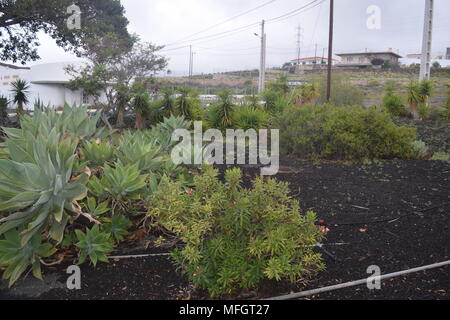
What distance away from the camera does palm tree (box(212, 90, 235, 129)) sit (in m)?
13.3

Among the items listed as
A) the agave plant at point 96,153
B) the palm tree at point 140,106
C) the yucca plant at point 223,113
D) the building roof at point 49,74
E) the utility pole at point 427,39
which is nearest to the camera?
the agave plant at point 96,153

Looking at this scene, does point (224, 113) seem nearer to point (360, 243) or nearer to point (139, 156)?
point (139, 156)

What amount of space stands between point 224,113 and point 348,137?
5.87 metres

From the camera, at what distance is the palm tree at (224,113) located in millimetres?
13273

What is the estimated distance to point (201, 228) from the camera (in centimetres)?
310

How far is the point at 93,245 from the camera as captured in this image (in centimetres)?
375

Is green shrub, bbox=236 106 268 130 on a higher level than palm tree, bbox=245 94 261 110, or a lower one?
lower

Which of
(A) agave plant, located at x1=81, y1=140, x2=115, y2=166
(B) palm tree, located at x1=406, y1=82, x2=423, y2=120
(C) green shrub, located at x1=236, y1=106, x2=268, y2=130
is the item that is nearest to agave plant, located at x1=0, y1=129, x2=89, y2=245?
(A) agave plant, located at x1=81, y1=140, x2=115, y2=166

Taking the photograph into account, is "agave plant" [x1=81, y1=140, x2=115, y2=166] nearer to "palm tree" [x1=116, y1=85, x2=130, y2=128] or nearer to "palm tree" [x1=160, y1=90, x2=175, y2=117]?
"palm tree" [x1=160, y1=90, x2=175, y2=117]

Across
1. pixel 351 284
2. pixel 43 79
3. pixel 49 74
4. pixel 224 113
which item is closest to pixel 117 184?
pixel 351 284

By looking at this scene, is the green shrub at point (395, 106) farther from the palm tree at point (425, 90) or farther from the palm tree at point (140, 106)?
the palm tree at point (140, 106)

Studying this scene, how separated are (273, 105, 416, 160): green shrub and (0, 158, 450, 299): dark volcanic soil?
1.30m

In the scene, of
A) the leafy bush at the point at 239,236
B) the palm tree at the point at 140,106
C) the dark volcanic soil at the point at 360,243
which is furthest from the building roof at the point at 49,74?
the leafy bush at the point at 239,236

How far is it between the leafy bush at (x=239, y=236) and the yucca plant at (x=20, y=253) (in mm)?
1169
